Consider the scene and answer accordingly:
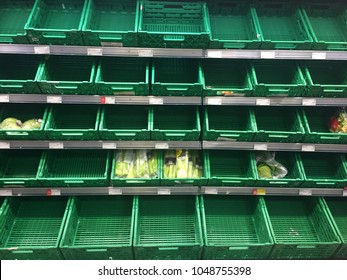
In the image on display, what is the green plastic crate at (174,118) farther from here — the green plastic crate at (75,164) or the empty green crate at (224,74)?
the green plastic crate at (75,164)

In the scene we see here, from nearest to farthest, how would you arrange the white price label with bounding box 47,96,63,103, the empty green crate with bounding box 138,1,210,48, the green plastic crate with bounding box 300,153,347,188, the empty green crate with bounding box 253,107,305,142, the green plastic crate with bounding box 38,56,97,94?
the white price label with bounding box 47,96,63,103 < the green plastic crate with bounding box 38,56,97,94 < the empty green crate with bounding box 138,1,210,48 < the empty green crate with bounding box 253,107,305,142 < the green plastic crate with bounding box 300,153,347,188

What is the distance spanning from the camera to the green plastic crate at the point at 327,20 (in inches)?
110

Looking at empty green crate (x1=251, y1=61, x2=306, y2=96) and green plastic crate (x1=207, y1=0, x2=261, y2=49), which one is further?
green plastic crate (x1=207, y1=0, x2=261, y2=49)

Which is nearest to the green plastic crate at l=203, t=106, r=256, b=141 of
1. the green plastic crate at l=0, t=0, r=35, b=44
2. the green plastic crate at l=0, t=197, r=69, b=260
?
the green plastic crate at l=0, t=197, r=69, b=260

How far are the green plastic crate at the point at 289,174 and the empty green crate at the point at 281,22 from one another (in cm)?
118

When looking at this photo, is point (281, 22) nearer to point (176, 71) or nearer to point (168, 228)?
point (176, 71)

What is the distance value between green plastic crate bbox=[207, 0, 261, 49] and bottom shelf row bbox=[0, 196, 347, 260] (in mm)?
1596

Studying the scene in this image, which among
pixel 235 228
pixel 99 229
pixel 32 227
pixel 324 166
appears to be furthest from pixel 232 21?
pixel 32 227

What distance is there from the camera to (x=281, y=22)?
2916mm

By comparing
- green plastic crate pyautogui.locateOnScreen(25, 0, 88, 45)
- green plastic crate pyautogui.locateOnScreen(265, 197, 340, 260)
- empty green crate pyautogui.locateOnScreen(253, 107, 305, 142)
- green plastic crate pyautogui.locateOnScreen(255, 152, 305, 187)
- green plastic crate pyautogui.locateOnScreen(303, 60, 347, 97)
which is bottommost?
green plastic crate pyautogui.locateOnScreen(265, 197, 340, 260)

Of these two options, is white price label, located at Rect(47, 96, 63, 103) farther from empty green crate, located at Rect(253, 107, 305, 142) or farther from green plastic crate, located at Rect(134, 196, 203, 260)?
empty green crate, located at Rect(253, 107, 305, 142)

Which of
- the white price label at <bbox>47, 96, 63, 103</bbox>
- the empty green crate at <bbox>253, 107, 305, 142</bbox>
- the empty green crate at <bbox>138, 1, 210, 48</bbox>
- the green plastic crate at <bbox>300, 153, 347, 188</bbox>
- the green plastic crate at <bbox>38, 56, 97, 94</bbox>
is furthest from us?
the green plastic crate at <bbox>300, 153, 347, 188</bbox>

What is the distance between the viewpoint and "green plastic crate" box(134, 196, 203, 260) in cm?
251
